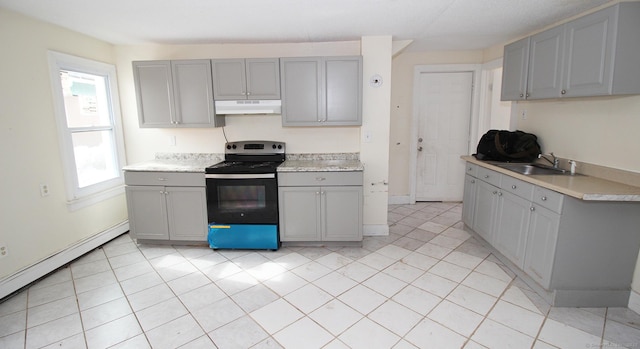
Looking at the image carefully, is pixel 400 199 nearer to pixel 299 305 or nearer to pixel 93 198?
pixel 299 305

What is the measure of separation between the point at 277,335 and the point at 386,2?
8.28 ft

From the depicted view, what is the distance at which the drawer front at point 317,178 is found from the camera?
3.17m

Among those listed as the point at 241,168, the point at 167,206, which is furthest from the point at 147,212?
the point at 241,168

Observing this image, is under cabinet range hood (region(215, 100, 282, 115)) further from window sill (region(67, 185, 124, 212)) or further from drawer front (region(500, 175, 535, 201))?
drawer front (region(500, 175, 535, 201))

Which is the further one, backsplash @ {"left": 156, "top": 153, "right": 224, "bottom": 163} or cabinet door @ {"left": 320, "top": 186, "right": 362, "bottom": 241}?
backsplash @ {"left": 156, "top": 153, "right": 224, "bottom": 163}

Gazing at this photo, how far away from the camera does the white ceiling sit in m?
2.41

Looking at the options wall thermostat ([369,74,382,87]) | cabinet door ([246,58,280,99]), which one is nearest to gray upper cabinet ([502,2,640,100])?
wall thermostat ([369,74,382,87])

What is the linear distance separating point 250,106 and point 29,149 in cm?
195

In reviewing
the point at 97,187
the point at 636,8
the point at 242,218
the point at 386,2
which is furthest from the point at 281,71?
the point at 636,8

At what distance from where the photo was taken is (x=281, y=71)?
3.28 meters

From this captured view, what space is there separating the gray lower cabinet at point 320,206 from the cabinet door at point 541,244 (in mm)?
1471

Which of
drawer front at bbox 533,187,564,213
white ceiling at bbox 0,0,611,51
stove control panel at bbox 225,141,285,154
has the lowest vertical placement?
drawer front at bbox 533,187,564,213

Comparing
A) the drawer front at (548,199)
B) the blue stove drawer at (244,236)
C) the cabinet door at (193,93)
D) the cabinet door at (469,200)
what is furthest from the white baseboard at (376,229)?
the cabinet door at (193,93)

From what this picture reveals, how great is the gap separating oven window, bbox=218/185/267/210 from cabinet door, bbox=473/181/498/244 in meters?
2.24
